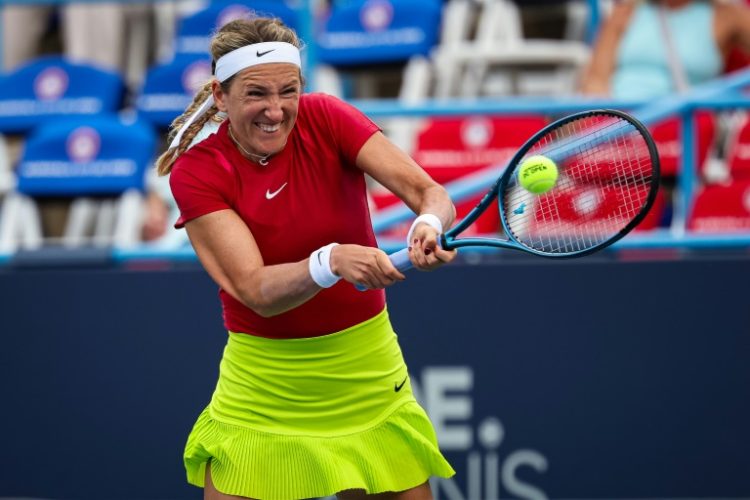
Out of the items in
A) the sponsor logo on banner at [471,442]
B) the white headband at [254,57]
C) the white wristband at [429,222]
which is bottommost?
Result: the sponsor logo on banner at [471,442]

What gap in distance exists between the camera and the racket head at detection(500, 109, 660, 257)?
8.99 feet

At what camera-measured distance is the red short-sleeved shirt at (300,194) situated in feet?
9.50

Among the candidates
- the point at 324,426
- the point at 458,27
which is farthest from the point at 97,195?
the point at 324,426

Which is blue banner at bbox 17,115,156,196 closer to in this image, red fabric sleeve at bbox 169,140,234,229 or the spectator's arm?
the spectator's arm

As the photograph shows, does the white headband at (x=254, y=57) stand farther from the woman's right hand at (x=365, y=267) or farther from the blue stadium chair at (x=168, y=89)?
the blue stadium chair at (x=168, y=89)

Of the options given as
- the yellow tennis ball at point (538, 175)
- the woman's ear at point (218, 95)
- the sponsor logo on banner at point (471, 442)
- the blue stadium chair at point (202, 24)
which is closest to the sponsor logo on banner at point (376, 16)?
the blue stadium chair at point (202, 24)

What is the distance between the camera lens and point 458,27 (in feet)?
20.8

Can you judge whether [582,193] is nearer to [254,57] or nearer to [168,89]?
[254,57]

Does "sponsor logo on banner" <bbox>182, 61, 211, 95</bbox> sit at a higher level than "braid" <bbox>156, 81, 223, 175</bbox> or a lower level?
higher

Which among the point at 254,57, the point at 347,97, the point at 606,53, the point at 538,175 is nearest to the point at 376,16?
the point at 347,97

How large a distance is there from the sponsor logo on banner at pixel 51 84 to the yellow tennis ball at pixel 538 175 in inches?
152

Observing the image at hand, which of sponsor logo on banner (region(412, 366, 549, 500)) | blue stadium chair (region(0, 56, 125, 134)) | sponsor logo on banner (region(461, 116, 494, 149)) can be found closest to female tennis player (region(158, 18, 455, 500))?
sponsor logo on banner (region(412, 366, 549, 500))

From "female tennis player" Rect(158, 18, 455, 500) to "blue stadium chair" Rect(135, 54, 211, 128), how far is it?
291 cm

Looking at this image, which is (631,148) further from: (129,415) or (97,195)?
(97,195)
